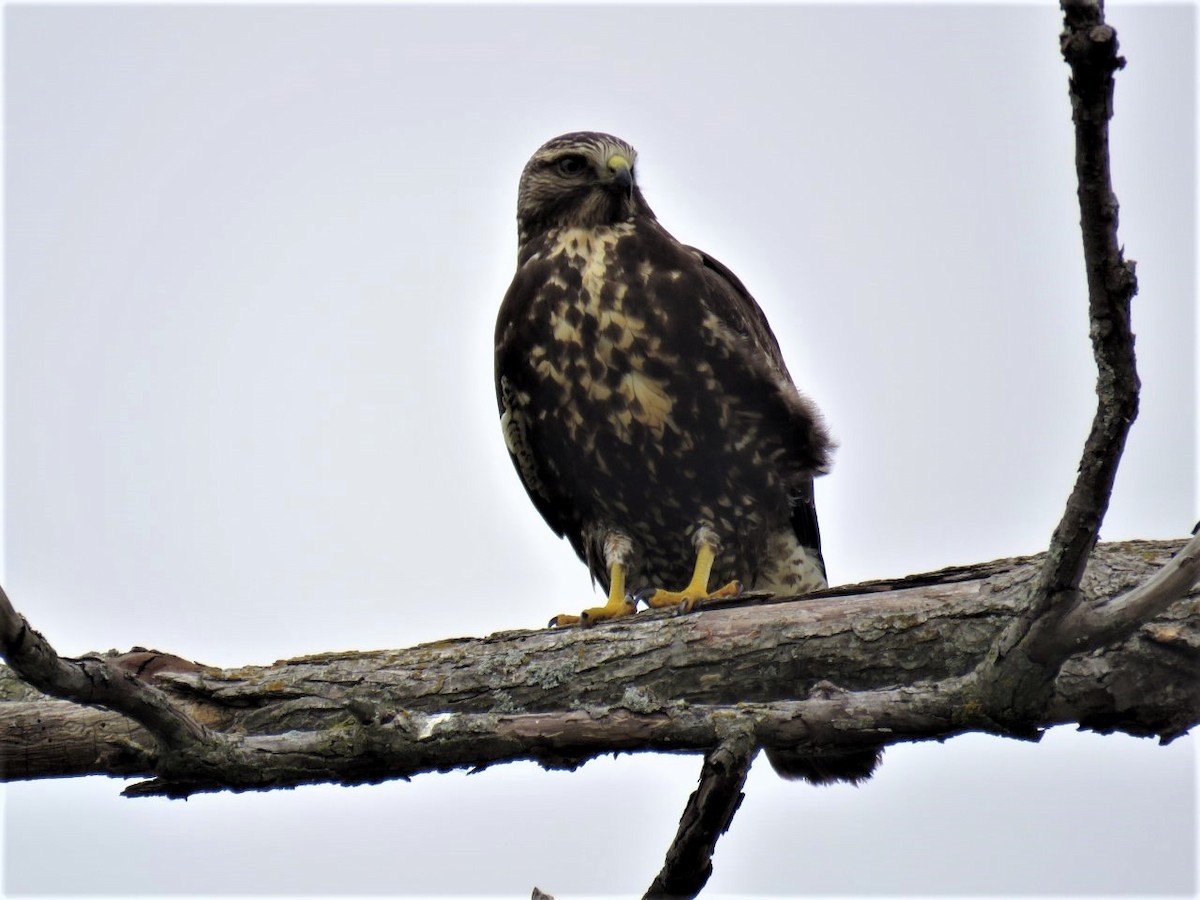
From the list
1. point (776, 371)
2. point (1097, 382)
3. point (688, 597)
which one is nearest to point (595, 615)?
point (688, 597)

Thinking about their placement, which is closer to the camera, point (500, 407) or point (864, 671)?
point (864, 671)

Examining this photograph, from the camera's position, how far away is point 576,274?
634 cm

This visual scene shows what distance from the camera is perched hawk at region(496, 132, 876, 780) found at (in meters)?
6.14

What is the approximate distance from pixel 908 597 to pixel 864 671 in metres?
0.33

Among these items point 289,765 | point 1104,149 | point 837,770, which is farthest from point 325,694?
point 1104,149

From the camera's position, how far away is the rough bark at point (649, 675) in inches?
157

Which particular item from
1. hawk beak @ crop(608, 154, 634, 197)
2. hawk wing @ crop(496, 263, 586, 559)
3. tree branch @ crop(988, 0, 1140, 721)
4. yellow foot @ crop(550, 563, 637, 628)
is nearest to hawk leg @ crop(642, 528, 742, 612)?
yellow foot @ crop(550, 563, 637, 628)

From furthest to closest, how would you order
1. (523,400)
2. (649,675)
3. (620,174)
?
(620,174)
(523,400)
(649,675)

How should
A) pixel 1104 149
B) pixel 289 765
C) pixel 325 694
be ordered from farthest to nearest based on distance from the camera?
1. pixel 325 694
2. pixel 289 765
3. pixel 1104 149

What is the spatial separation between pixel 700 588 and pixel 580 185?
220 centimetres

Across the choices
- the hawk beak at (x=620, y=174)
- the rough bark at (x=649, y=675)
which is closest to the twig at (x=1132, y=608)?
the rough bark at (x=649, y=675)

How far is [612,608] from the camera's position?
5801mm

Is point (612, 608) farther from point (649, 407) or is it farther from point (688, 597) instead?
point (649, 407)

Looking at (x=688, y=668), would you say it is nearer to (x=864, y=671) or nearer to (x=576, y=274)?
(x=864, y=671)
